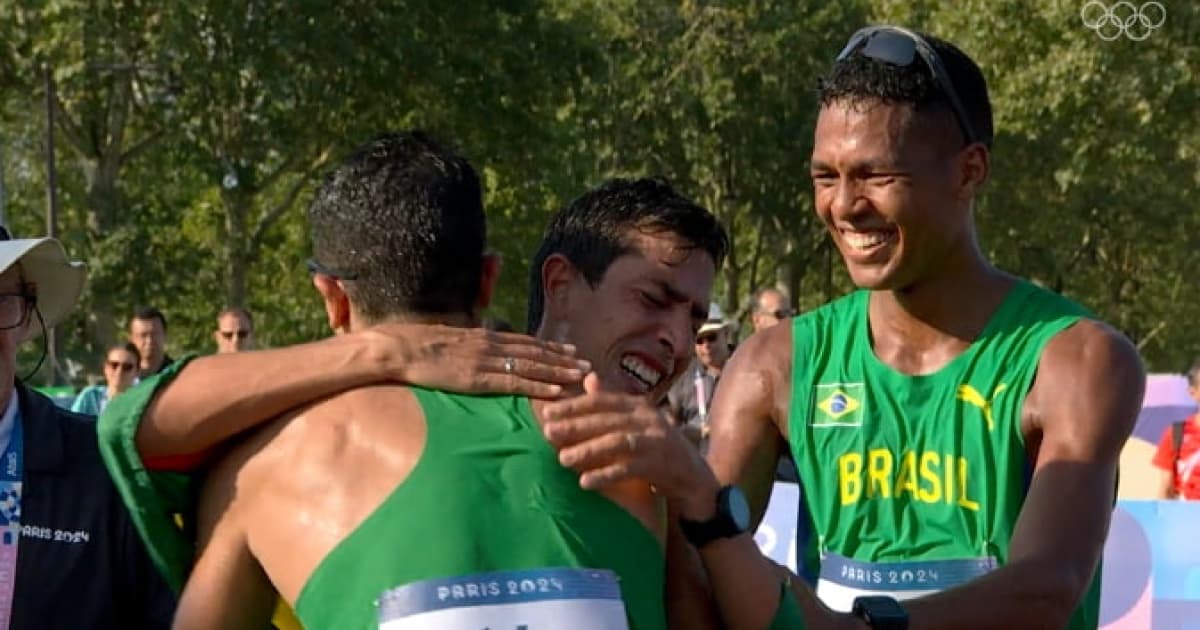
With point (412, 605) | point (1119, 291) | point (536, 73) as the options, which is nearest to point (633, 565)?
point (412, 605)

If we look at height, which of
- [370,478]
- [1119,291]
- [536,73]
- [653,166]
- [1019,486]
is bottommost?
[1119,291]

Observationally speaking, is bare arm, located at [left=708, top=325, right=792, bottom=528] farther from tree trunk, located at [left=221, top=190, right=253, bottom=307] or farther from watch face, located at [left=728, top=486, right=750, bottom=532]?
tree trunk, located at [left=221, top=190, right=253, bottom=307]

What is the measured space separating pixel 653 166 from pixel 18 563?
3788cm

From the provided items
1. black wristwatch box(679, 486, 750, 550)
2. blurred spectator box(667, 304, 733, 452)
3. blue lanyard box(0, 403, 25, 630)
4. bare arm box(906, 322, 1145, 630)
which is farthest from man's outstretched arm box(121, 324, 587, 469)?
blurred spectator box(667, 304, 733, 452)

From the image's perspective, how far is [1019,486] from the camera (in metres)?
3.96

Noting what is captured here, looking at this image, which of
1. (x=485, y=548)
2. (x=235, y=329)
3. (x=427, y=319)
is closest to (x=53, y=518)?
(x=427, y=319)

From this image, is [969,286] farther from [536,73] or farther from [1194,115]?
[536,73]

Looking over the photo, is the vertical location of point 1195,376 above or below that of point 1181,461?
above

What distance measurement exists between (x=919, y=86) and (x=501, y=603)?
1.63 meters

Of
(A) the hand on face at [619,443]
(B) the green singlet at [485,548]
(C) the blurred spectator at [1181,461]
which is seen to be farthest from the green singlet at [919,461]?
(C) the blurred spectator at [1181,461]

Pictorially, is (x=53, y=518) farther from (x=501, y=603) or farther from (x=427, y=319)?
(x=501, y=603)

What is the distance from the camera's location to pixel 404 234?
3.10 metres

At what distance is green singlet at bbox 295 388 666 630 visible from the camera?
9.25 feet

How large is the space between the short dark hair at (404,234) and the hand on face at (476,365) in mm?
95
